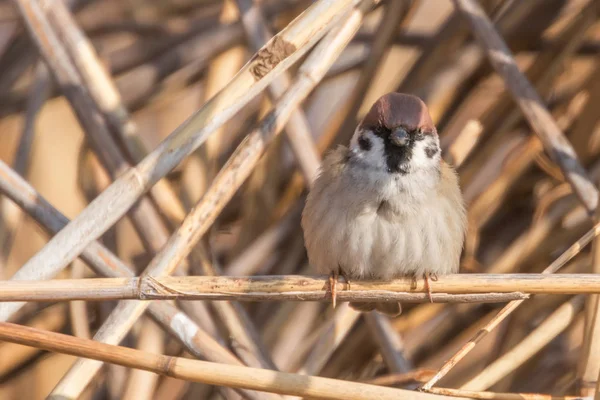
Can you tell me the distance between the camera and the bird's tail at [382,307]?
2.25 metres

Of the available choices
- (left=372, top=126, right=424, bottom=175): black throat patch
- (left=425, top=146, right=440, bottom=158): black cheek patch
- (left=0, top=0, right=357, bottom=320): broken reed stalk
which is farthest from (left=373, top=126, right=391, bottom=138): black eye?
(left=0, top=0, right=357, bottom=320): broken reed stalk

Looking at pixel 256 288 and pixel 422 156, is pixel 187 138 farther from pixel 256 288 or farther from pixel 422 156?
pixel 422 156

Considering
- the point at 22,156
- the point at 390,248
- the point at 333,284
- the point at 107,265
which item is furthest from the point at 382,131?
the point at 22,156

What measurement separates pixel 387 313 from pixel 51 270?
3.10 ft

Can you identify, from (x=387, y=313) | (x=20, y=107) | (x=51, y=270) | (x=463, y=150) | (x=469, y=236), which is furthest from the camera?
(x=20, y=107)

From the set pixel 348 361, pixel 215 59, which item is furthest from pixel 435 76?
pixel 348 361

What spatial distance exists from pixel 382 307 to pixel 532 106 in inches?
26.5

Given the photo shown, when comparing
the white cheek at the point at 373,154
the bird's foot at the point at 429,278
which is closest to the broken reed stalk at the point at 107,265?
the bird's foot at the point at 429,278

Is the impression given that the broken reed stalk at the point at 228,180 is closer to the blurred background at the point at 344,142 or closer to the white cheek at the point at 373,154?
the white cheek at the point at 373,154

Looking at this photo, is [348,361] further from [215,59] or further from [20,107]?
[20,107]

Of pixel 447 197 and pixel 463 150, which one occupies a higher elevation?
pixel 463 150

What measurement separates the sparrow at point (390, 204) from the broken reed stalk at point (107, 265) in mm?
318

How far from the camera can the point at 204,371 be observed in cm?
151

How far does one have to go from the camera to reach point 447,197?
2.16 m
